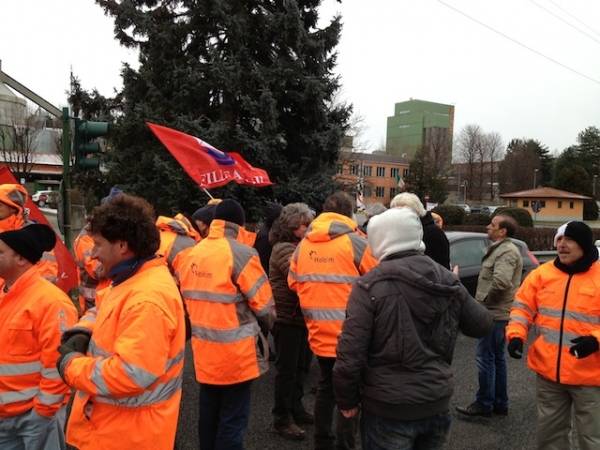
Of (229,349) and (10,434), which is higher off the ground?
(229,349)

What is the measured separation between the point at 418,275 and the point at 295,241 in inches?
104

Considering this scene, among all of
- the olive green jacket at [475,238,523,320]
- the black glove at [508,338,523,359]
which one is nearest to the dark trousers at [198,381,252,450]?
the black glove at [508,338,523,359]

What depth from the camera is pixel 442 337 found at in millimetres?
2627

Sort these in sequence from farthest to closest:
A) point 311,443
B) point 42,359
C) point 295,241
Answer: point 295,241
point 311,443
point 42,359

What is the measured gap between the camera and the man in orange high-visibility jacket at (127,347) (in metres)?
2.15

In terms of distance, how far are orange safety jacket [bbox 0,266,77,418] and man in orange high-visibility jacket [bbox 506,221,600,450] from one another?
9.72ft

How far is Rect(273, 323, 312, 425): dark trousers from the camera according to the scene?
4.75m

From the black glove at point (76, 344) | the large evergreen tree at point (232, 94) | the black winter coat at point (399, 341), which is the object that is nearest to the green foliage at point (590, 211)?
the large evergreen tree at point (232, 94)

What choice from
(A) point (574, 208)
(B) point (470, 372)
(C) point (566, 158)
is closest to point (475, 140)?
(C) point (566, 158)

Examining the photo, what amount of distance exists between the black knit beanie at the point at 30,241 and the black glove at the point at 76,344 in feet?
2.45

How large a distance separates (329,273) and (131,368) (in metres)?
2.24

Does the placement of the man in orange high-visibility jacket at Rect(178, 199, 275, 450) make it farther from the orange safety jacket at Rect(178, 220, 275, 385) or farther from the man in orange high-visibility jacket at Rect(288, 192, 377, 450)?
the man in orange high-visibility jacket at Rect(288, 192, 377, 450)

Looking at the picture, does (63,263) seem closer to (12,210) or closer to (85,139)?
(12,210)

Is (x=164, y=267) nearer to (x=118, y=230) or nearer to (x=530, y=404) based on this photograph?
(x=118, y=230)
